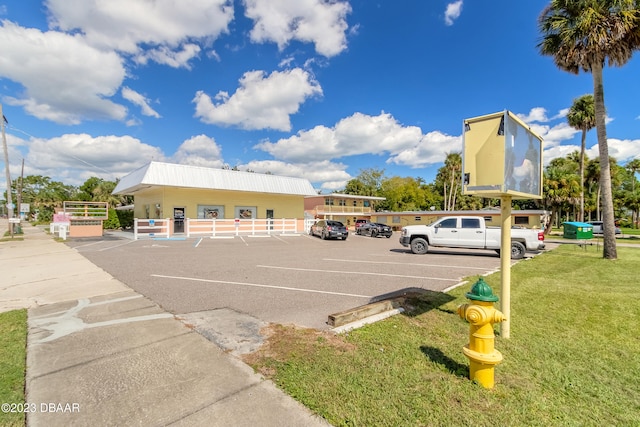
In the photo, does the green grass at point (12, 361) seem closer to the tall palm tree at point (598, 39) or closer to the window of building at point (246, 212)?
the tall palm tree at point (598, 39)

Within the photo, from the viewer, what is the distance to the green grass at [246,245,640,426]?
2.57 metres

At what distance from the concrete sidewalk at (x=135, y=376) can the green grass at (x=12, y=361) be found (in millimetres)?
75

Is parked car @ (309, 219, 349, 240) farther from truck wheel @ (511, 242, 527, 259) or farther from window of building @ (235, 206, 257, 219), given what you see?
Answer: truck wheel @ (511, 242, 527, 259)

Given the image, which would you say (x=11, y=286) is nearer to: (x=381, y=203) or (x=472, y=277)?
(x=472, y=277)

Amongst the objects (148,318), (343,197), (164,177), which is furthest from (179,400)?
(343,197)

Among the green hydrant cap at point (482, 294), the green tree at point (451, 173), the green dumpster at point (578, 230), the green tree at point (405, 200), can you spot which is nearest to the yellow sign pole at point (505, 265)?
the green hydrant cap at point (482, 294)

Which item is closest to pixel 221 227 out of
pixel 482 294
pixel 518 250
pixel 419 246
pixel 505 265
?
pixel 419 246

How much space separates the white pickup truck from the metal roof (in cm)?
1501

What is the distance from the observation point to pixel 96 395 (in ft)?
9.31

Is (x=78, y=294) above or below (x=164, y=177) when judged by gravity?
below

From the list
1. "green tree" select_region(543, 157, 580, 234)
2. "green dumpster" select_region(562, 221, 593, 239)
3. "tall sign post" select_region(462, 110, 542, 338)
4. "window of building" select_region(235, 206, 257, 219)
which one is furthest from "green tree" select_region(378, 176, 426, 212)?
"tall sign post" select_region(462, 110, 542, 338)

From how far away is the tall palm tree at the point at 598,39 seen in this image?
1125 centimetres

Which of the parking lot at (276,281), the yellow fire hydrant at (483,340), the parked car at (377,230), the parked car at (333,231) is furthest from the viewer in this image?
the parked car at (377,230)

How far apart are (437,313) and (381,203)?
180ft
